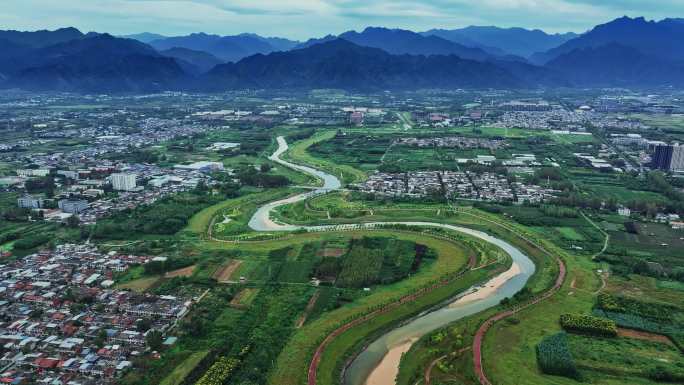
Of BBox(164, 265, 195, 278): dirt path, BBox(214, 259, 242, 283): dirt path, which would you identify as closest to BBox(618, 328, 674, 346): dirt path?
BBox(214, 259, 242, 283): dirt path

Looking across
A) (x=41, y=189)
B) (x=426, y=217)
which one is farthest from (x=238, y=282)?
(x=41, y=189)

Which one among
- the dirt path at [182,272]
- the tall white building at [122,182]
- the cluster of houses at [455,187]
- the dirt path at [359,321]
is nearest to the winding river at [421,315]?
the dirt path at [359,321]

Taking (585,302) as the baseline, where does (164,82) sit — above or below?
above

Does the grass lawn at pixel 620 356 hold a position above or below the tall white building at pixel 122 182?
below

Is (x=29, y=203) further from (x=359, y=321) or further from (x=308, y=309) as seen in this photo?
(x=359, y=321)

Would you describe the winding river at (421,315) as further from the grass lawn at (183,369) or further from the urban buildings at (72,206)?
the urban buildings at (72,206)

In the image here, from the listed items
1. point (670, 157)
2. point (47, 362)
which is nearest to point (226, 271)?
point (47, 362)

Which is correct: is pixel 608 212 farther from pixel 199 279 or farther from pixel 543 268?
pixel 199 279

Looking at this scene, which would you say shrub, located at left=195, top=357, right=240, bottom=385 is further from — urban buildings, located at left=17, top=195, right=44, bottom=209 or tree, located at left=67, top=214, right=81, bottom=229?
urban buildings, located at left=17, top=195, right=44, bottom=209
